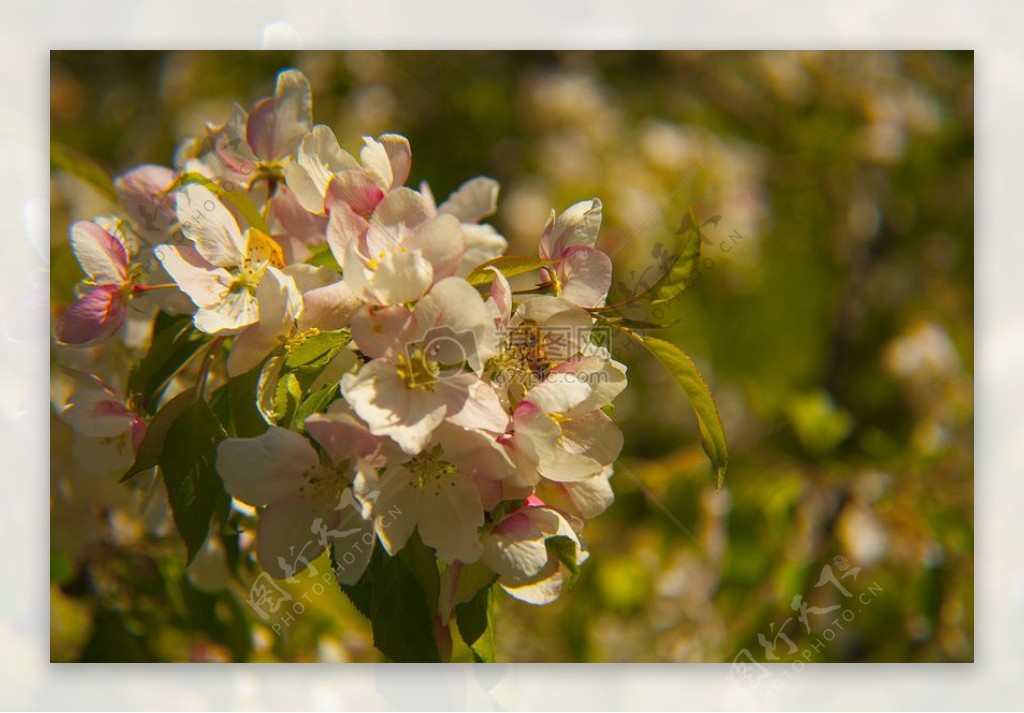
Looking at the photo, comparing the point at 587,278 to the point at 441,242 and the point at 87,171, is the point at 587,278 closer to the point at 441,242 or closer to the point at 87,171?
the point at 441,242

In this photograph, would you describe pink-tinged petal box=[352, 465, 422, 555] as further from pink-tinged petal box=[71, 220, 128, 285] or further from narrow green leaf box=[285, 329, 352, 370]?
pink-tinged petal box=[71, 220, 128, 285]

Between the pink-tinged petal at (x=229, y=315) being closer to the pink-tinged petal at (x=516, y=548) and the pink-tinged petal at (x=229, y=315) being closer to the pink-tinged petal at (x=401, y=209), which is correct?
the pink-tinged petal at (x=401, y=209)

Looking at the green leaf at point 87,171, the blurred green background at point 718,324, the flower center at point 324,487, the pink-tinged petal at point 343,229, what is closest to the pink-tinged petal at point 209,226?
the pink-tinged petal at point 343,229

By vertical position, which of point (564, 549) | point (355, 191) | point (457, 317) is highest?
point (355, 191)

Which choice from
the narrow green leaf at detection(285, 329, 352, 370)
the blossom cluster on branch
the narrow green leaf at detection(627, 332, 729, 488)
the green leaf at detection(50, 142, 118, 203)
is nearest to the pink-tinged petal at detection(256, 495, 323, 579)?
the blossom cluster on branch

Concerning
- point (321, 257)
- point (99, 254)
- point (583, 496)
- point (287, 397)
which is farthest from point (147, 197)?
point (583, 496)

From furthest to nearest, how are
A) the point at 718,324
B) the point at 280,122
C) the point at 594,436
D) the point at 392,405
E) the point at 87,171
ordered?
1. the point at 718,324
2. the point at 87,171
3. the point at 280,122
4. the point at 594,436
5. the point at 392,405
